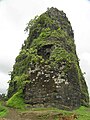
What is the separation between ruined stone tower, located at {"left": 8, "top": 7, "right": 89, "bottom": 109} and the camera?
1506 inches

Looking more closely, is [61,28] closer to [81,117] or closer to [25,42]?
[25,42]

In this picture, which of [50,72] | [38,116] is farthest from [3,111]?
[50,72]

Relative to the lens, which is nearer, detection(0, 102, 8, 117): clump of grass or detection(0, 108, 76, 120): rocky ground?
detection(0, 108, 76, 120): rocky ground

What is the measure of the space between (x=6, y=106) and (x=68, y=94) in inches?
293

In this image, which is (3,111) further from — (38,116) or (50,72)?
(50,72)

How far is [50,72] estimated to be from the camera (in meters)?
39.8

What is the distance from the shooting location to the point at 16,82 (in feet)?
151

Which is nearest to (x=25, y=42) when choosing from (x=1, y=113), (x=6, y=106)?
(x=6, y=106)

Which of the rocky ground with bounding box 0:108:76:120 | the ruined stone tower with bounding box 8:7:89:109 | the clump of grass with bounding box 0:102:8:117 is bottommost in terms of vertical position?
the rocky ground with bounding box 0:108:76:120

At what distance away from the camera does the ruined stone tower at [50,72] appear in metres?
38.2

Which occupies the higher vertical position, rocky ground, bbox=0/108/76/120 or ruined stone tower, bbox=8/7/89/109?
ruined stone tower, bbox=8/7/89/109

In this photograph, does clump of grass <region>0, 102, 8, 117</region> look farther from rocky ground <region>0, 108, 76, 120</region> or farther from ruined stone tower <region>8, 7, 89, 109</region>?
ruined stone tower <region>8, 7, 89, 109</region>

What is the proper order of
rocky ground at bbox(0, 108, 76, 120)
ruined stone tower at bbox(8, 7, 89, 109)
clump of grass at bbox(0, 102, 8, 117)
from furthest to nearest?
ruined stone tower at bbox(8, 7, 89, 109), clump of grass at bbox(0, 102, 8, 117), rocky ground at bbox(0, 108, 76, 120)

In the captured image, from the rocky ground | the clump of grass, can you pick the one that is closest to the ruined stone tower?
the clump of grass
